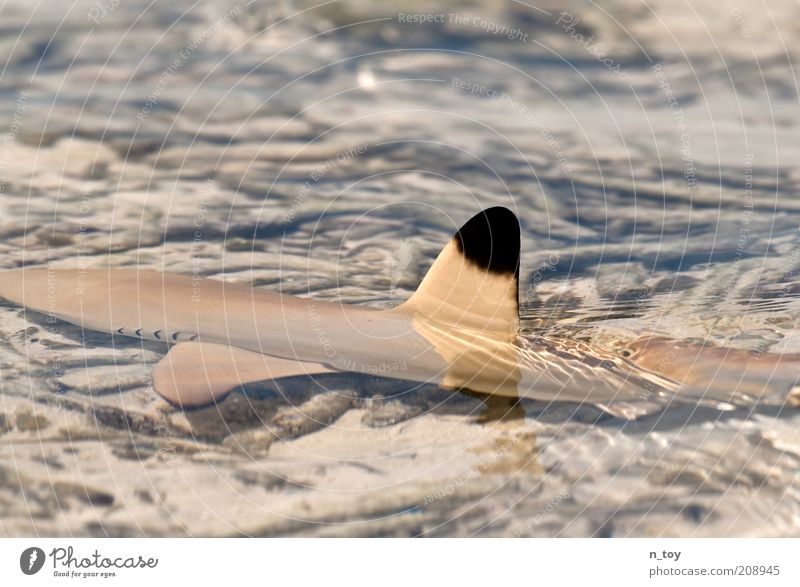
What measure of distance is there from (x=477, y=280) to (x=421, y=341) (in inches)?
26.6

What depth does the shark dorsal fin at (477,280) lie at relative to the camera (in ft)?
16.1

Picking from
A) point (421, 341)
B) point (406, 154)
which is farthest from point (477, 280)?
point (406, 154)

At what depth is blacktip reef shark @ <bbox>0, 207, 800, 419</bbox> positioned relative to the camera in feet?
14.1

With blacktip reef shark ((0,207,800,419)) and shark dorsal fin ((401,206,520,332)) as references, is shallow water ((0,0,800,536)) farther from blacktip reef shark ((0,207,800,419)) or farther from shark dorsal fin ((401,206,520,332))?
shark dorsal fin ((401,206,520,332))

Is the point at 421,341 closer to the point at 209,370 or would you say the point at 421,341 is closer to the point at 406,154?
the point at 209,370

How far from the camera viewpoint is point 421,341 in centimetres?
469

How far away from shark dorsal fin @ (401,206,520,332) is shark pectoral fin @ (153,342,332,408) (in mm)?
1052

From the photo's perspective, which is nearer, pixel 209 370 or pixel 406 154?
pixel 209 370

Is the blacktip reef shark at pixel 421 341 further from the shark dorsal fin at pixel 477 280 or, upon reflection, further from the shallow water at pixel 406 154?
the shallow water at pixel 406 154

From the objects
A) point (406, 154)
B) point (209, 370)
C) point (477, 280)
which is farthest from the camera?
point (406, 154)

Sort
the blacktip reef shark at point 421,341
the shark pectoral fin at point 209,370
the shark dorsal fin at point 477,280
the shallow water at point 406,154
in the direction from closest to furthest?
the shark pectoral fin at point 209,370, the blacktip reef shark at point 421,341, the shark dorsal fin at point 477,280, the shallow water at point 406,154

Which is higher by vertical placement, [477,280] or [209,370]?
[477,280]

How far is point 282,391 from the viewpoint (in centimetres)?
416

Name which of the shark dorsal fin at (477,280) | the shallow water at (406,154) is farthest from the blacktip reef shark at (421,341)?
the shallow water at (406,154)
